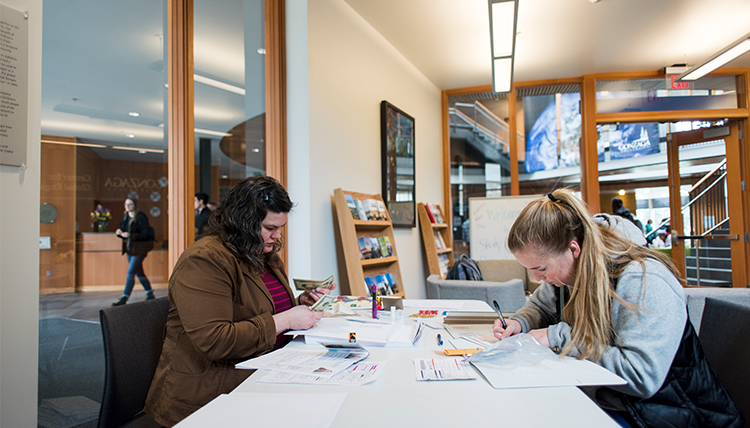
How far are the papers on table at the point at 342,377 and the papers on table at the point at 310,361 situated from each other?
20 millimetres

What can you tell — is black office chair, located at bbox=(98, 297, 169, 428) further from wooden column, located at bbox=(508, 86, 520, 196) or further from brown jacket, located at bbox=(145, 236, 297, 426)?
wooden column, located at bbox=(508, 86, 520, 196)

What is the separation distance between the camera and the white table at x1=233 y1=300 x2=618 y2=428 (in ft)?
2.99

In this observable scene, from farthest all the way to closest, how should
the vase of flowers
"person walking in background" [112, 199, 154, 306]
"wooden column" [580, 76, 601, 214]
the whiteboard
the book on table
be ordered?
"wooden column" [580, 76, 601, 214] → the whiteboard → the book on table → "person walking in background" [112, 199, 154, 306] → the vase of flowers

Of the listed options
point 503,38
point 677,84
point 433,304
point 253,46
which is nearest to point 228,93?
point 253,46

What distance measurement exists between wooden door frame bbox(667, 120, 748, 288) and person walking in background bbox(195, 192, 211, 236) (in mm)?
5609

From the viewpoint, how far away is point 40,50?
167 cm

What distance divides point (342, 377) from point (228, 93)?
2426mm

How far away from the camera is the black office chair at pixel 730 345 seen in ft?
4.26

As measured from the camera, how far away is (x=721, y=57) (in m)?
4.43

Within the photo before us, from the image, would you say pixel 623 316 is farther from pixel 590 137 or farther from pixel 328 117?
pixel 590 137

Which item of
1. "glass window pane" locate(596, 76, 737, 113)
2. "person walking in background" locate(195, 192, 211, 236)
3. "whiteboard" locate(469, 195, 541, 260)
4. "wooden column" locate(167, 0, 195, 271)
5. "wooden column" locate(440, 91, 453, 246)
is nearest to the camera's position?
"wooden column" locate(167, 0, 195, 271)

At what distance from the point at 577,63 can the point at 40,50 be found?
5525mm

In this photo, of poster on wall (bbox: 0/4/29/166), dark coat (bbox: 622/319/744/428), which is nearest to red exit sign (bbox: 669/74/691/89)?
dark coat (bbox: 622/319/744/428)

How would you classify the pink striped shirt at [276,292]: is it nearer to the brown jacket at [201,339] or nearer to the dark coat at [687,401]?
the brown jacket at [201,339]
